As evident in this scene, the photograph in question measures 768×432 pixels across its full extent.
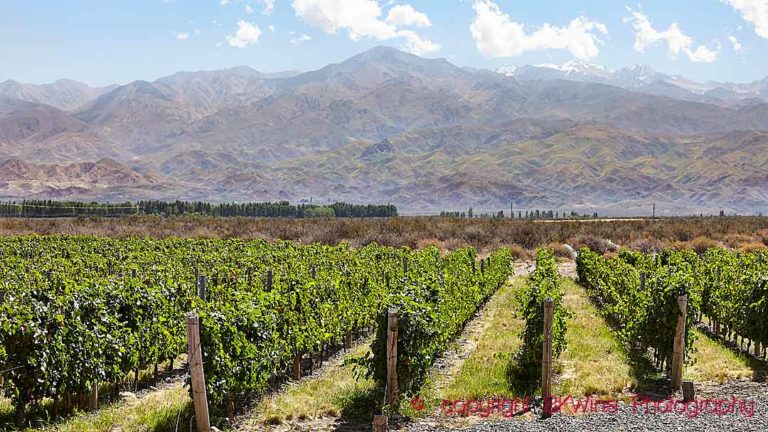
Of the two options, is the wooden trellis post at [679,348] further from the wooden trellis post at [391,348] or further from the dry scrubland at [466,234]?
the dry scrubland at [466,234]

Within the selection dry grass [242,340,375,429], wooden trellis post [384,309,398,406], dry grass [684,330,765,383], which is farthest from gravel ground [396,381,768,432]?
dry grass [684,330,765,383]

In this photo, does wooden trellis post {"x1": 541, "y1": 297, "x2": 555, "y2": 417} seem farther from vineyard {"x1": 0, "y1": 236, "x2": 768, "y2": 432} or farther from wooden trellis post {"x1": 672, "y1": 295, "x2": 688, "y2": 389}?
wooden trellis post {"x1": 672, "y1": 295, "x2": 688, "y2": 389}

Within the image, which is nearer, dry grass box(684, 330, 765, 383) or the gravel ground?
the gravel ground

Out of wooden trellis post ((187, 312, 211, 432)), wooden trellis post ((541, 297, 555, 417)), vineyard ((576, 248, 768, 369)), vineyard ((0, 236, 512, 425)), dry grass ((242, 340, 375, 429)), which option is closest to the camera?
wooden trellis post ((187, 312, 211, 432))

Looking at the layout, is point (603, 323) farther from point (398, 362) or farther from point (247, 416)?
point (247, 416)

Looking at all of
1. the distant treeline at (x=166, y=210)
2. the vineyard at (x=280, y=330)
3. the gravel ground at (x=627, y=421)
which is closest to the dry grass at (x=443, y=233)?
the distant treeline at (x=166, y=210)

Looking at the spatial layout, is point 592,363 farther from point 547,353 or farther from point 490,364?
point 547,353

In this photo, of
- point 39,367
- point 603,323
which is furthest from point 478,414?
point 603,323

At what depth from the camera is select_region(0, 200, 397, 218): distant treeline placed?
3637 inches

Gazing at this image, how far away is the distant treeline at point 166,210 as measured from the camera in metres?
92.4

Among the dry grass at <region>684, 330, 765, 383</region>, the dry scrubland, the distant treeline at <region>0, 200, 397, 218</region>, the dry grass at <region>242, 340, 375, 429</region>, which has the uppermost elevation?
the distant treeline at <region>0, 200, 397, 218</region>

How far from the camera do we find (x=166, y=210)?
12731 centimetres

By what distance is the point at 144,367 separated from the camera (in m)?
12.2

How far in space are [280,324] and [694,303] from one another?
846 centimetres
